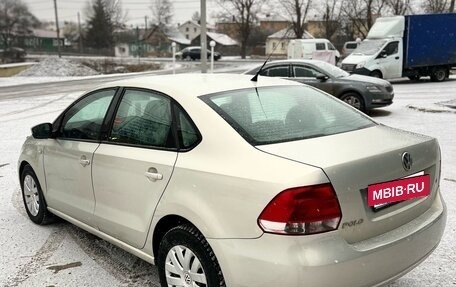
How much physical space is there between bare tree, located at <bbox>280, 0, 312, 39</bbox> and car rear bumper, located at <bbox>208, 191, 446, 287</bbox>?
61.1 m

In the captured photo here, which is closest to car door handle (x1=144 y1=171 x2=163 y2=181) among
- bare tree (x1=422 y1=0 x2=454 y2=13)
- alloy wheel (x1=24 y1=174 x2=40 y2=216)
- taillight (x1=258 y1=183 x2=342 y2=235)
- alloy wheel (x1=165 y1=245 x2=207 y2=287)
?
alloy wheel (x1=165 y1=245 x2=207 y2=287)

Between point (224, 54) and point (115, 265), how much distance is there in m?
78.5

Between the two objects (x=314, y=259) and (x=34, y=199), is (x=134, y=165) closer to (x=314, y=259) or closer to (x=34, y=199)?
(x=314, y=259)

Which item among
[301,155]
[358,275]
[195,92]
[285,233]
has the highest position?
[195,92]

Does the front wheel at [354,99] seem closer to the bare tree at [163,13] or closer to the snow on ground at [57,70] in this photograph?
the snow on ground at [57,70]

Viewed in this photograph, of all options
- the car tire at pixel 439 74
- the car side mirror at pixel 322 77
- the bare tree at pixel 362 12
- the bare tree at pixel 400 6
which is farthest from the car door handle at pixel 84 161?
the bare tree at pixel 400 6

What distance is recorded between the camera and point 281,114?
308 cm

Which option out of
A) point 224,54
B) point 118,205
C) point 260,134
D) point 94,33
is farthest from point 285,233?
point 94,33

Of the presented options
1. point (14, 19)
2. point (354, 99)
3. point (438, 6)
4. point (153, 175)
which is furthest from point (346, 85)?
point (14, 19)

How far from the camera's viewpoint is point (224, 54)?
264 feet

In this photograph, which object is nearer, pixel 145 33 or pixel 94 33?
pixel 94 33

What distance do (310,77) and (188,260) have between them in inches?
370

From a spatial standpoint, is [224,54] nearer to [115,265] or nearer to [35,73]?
[35,73]

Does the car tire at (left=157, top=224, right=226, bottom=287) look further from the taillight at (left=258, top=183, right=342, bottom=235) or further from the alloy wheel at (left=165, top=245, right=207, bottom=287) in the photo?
the taillight at (left=258, top=183, right=342, bottom=235)
